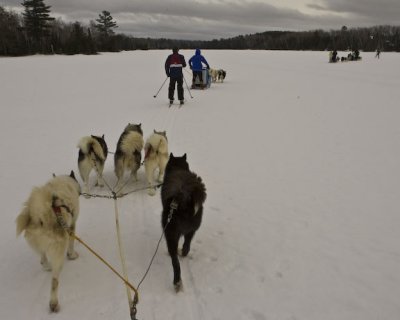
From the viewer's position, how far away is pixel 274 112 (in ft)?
39.0

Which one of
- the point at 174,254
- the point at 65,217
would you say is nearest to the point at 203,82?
the point at 174,254

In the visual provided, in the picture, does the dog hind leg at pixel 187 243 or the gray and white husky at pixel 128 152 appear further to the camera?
the gray and white husky at pixel 128 152

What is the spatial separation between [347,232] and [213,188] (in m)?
2.23

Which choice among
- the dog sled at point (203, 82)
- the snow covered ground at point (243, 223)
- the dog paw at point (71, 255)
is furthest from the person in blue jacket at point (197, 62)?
the dog paw at point (71, 255)

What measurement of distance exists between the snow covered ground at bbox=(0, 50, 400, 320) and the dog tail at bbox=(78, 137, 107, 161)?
2.59 feet

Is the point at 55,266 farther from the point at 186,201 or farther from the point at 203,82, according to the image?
the point at 203,82

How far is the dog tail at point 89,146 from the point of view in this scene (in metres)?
4.75

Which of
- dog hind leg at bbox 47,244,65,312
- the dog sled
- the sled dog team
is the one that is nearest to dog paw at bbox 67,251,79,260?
the sled dog team

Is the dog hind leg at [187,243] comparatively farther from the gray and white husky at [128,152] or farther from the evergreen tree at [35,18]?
the evergreen tree at [35,18]

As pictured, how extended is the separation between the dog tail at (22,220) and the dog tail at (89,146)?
2.07 meters

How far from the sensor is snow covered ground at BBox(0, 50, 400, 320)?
3096mm

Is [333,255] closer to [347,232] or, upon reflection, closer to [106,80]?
[347,232]

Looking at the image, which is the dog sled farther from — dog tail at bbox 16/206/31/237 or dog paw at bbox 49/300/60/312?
dog paw at bbox 49/300/60/312

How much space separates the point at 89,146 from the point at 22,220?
2.13 metres
